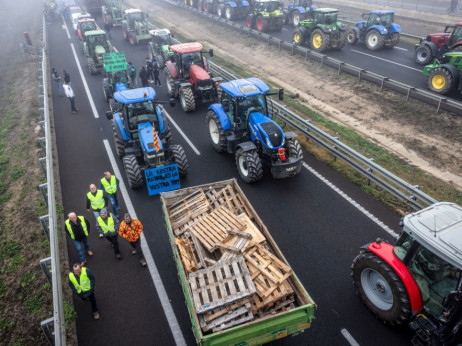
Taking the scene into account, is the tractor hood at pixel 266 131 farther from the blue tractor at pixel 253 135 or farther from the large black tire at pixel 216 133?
the large black tire at pixel 216 133

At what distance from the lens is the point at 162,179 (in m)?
9.96

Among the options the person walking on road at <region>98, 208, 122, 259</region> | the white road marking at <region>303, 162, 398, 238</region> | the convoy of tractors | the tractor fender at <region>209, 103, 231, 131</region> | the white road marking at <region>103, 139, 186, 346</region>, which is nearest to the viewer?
the convoy of tractors

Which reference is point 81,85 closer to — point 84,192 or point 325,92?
point 84,192

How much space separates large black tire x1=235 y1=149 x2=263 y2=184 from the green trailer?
1568 millimetres

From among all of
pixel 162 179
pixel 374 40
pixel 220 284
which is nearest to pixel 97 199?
pixel 162 179

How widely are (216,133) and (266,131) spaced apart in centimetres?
265

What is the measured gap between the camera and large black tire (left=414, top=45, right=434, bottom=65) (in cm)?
1820

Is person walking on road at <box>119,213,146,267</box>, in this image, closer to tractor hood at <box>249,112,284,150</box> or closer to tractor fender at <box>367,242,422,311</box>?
tractor hood at <box>249,112,284,150</box>

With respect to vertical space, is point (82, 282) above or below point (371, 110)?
below

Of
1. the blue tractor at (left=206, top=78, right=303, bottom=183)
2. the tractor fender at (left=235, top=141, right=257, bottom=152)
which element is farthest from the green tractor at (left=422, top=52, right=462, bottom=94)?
the tractor fender at (left=235, top=141, right=257, bottom=152)

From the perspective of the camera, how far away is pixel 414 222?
18.2 feet

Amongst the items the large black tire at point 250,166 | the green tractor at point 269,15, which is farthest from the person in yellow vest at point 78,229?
the green tractor at point 269,15

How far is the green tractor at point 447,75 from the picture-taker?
14750 millimetres

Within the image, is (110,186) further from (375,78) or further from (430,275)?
(375,78)
